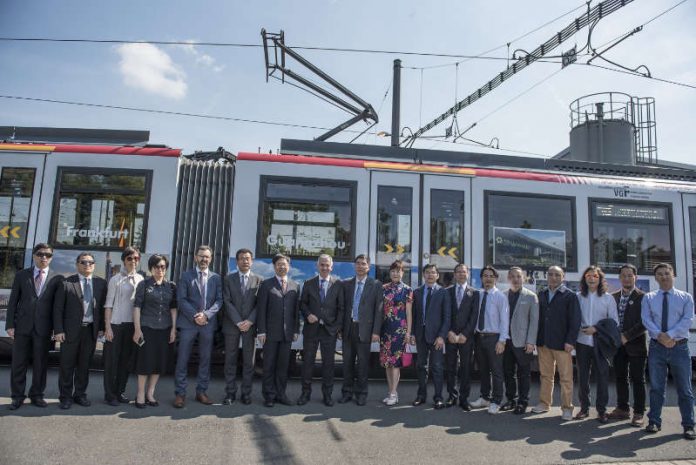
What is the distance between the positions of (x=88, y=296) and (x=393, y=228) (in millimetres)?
4381

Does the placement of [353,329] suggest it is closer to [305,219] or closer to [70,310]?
[305,219]

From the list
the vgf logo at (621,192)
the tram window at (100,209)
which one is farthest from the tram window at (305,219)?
the vgf logo at (621,192)

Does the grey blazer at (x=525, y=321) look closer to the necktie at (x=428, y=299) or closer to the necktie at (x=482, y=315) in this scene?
the necktie at (x=482, y=315)

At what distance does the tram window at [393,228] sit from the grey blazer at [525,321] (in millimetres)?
1790

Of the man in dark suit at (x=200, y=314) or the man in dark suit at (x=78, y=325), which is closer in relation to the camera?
the man in dark suit at (x=78, y=325)

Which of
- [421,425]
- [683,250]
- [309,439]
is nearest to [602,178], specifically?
[683,250]

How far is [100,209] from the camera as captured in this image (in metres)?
7.68

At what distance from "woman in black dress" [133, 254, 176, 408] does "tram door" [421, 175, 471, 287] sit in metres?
3.83

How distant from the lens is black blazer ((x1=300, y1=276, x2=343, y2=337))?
672 cm

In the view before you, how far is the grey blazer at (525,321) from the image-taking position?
6.60 meters

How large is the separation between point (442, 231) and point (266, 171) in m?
2.94

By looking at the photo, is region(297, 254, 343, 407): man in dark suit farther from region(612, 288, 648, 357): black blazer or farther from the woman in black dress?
region(612, 288, 648, 357): black blazer

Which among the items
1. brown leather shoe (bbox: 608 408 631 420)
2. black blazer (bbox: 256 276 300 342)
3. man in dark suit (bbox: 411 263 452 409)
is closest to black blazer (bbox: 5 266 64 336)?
black blazer (bbox: 256 276 300 342)

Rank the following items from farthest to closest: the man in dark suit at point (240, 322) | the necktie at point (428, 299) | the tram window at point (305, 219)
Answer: the tram window at point (305, 219), the necktie at point (428, 299), the man in dark suit at point (240, 322)
